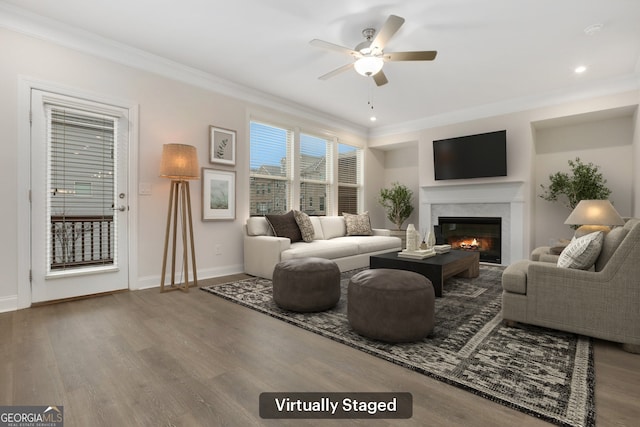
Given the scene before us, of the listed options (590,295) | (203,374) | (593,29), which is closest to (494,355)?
(590,295)

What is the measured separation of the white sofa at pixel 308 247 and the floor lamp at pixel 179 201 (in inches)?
31.1

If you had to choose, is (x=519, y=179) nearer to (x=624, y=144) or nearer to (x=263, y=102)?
(x=624, y=144)

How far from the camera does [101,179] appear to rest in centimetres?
336

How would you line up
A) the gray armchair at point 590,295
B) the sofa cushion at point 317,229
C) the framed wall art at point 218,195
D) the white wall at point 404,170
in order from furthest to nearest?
1. the white wall at point 404,170
2. the sofa cushion at point 317,229
3. the framed wall art at point 218,195
4. the gray armchair at point 590,295

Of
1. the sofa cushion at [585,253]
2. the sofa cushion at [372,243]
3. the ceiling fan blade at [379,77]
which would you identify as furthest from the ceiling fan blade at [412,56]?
the sofa cushion at [372,243]

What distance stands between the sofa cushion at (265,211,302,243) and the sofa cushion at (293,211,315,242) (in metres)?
0.06

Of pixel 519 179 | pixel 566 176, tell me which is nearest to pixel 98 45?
pixel 519 179

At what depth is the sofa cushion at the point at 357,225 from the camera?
5697 mm

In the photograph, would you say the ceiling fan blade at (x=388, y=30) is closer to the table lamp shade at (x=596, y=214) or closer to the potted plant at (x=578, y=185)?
the table lamp shade at (x=596, y=214)

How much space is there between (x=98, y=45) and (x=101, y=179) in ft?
4.64

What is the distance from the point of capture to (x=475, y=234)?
18.8 feet

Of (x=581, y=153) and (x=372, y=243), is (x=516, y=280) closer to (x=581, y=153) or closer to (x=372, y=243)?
(x=372, y=243)

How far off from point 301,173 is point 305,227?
4.41 feet

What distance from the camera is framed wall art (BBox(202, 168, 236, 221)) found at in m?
4.18
